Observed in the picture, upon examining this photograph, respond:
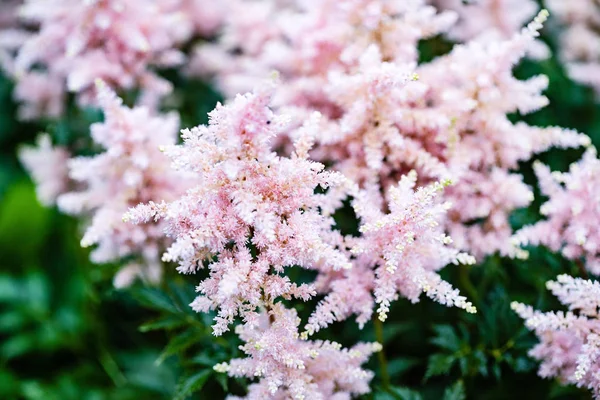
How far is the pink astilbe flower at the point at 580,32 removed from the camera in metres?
2.63

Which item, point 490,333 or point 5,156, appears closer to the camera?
point 490,333

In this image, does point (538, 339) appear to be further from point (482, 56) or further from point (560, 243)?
point (482, 56)

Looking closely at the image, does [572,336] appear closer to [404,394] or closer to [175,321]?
[404,394]

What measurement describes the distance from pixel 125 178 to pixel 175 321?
466 millimetres

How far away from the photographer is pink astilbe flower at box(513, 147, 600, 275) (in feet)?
5.63

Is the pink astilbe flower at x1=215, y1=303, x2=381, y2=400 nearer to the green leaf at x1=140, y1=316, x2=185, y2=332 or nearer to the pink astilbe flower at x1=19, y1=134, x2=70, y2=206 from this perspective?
the green leaf at x1=140, y1=316, x2=185, y2=332

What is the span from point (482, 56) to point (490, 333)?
33.6 inches

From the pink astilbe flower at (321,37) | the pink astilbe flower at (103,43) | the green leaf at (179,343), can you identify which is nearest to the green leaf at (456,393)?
the green leaf at (179,343)

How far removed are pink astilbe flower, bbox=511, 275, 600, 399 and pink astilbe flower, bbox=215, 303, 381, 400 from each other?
46 cm

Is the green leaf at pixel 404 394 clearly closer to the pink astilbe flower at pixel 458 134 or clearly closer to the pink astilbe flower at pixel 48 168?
the pink astilbe flower at pixel 458 134

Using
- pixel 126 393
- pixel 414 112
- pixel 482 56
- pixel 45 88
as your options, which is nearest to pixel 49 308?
pixel 126 393

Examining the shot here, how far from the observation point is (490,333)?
1.95 metres

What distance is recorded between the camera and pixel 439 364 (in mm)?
1805

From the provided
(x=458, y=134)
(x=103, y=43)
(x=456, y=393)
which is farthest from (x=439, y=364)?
(x=103, y=43)
